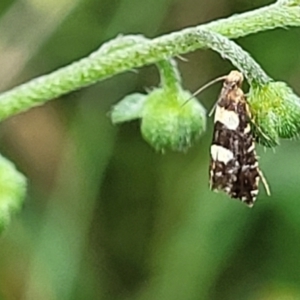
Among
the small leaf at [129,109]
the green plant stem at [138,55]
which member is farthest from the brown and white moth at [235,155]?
the small leaf at [129,109]

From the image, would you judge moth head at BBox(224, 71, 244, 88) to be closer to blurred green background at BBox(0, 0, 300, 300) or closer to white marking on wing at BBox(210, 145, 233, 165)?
white marking on wing at BBox(210, 145, 233, 165)

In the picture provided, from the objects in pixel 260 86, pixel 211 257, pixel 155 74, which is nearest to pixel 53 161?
pixel 155 74

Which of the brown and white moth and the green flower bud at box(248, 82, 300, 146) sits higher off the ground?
the green flower bud at box(248, 82, 300, 146)

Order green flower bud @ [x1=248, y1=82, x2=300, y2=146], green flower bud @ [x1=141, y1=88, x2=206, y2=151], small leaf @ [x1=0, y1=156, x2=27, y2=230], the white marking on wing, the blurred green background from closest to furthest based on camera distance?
green flower bud @ [x1=248, y1=82, x2=300, y2=146], the white marking on wing, small leaf @ [x1=0, y1=156, x2=27, y2=230], green flower bud @ [x1=141, y1=88, x2=206, y2=151], the blurred green background

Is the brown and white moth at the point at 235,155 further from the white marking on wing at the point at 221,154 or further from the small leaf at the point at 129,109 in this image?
the small leaf at the point at 129,109

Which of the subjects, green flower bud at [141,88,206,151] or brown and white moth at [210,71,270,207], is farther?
green flower bud at [141,88,206,151]

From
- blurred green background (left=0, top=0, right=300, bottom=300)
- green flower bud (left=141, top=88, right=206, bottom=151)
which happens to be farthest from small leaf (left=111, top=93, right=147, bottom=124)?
blurred green background (left=0, top=0, right=300, bottom=300)
